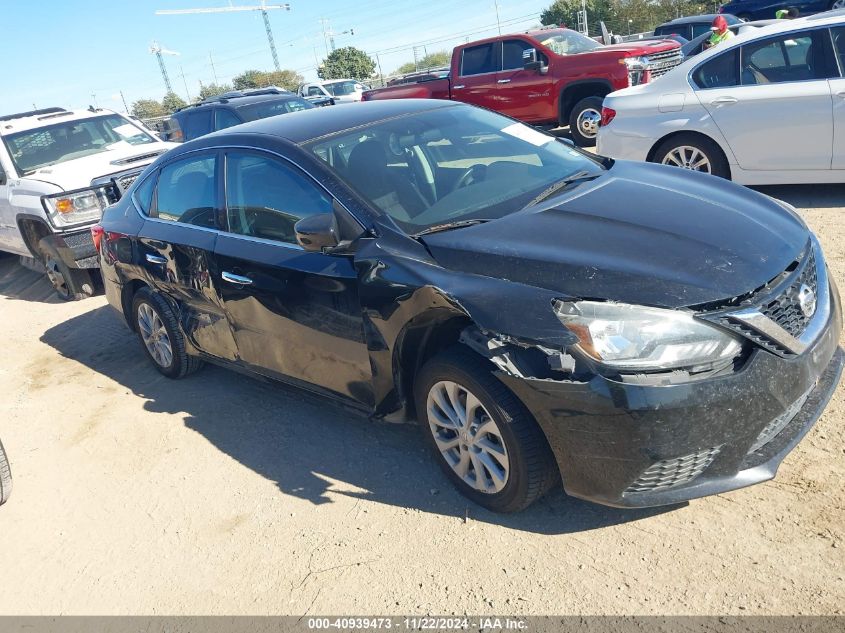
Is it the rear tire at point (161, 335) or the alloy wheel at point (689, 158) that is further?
the alloy wheel at point (689, 158)

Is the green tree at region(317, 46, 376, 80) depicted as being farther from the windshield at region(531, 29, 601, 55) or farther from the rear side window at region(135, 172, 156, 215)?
the rear side window at region(135, 172, 156, 215)

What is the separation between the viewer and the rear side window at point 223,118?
36.3 ft

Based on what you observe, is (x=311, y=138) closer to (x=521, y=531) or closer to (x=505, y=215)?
(x=505, y=215)

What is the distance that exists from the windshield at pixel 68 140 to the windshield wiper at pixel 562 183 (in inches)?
286

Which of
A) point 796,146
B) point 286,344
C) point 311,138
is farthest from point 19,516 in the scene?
point 796,146

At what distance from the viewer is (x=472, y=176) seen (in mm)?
3734

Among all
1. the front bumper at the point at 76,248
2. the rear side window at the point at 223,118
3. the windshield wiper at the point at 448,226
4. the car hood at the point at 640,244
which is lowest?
the front bumper at the point at 76,248

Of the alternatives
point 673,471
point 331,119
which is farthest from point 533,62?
point 673,471

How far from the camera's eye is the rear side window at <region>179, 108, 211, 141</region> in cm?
1130

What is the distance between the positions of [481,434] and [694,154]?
16.0 feet


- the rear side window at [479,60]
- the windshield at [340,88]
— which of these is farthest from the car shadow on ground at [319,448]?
the windshield at [340,88]

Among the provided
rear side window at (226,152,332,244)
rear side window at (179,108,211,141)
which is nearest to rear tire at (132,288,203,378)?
rear side window at (226,152,332,244)

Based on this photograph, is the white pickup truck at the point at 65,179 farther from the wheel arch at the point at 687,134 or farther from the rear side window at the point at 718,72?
the rear side window at the point at 718,72

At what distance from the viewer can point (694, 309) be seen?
2.57 meters
